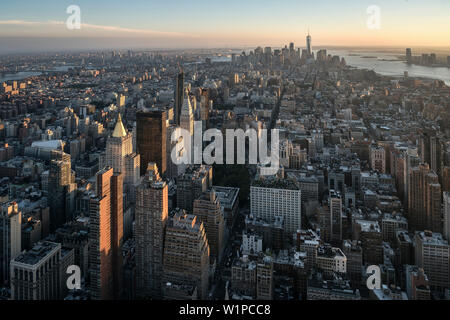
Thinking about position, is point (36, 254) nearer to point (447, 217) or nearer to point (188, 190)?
point (188, 190)

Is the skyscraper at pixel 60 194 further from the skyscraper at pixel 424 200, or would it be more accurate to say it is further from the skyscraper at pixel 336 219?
the skyscraper at pixel 424 200

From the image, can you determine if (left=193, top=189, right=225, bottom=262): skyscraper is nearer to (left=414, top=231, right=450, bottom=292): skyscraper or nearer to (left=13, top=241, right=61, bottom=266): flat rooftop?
(left=13, top=241, right=61, bottom=266): flat rooftop

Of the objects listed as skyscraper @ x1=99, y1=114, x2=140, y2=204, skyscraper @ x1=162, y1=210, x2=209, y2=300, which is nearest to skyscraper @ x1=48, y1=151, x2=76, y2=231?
skyscraper @ x1=99, y1=114, x2=140, y2=204

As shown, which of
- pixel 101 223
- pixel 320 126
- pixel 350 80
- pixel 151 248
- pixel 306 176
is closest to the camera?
pixel 101 223

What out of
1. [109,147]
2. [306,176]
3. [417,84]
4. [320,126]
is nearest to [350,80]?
[320,126]
